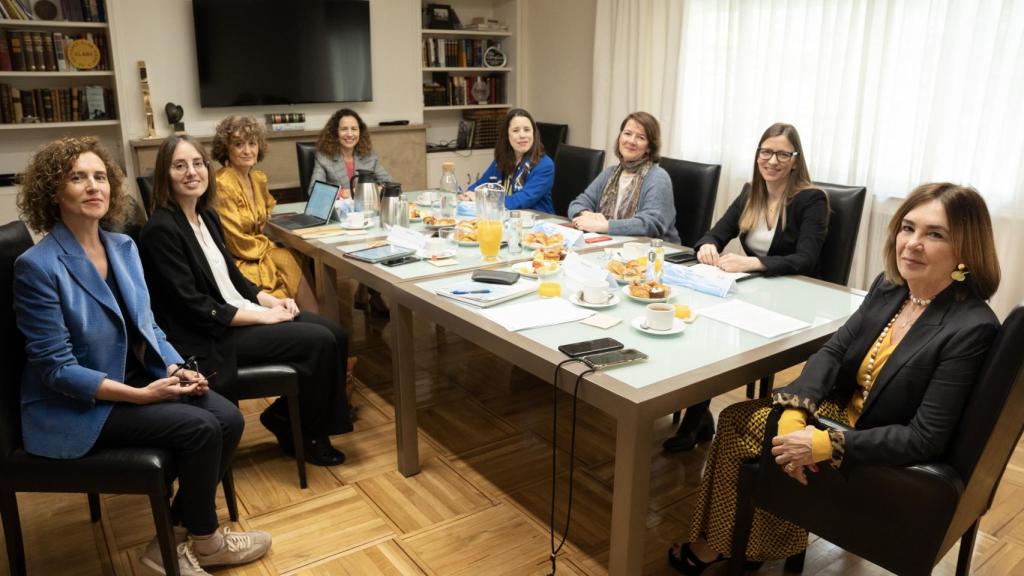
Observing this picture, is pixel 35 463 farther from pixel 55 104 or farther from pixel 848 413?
pixel 55 104

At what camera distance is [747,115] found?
4273 millimetres

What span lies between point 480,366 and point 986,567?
1.97 m

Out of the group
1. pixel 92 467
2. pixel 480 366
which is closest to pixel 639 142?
pixel 480 366

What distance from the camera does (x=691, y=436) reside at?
251cm

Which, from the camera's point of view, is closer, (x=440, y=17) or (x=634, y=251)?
(x=634, y=251)

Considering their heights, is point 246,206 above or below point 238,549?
above

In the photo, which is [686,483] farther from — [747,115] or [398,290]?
[747,115]

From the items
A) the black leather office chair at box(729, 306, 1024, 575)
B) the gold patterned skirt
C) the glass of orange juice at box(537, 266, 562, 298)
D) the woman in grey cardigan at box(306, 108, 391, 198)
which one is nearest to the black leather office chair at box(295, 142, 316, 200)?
the woman in grey cardigan at box(306, 108, 391, 198)

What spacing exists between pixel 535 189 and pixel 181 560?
2269 millimetres

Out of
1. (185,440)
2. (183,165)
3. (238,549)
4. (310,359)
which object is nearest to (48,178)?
(183,165)

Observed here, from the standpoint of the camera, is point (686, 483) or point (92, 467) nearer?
point (92, 467)

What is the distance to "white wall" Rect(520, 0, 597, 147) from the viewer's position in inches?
216

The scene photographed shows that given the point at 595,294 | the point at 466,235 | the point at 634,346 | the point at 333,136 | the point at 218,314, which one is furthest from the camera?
the point at 333,136

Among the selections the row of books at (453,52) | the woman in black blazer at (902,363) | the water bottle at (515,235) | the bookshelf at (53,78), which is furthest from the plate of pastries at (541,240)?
the row of books at (453,52)
